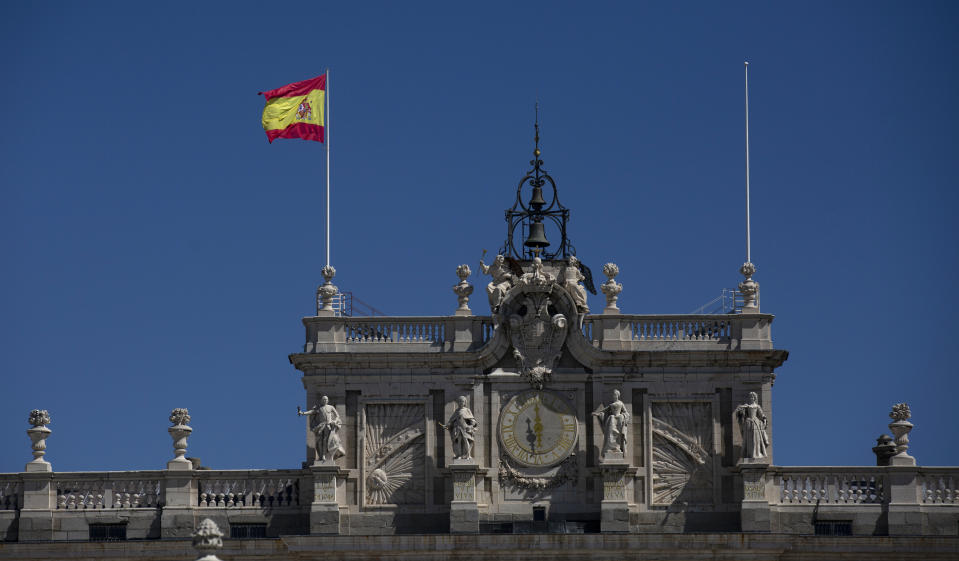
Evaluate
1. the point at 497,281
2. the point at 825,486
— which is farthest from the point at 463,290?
the point at 825,486

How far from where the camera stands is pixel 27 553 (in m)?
63.5

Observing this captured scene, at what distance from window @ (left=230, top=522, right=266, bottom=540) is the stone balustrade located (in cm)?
477

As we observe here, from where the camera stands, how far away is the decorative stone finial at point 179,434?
210 feet

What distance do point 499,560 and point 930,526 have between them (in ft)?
36.4

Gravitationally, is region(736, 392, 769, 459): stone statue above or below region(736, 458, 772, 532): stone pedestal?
above

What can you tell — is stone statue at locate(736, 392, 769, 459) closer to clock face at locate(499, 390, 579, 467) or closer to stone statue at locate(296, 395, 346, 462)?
clock face at locate(499, 390, 579, 467)

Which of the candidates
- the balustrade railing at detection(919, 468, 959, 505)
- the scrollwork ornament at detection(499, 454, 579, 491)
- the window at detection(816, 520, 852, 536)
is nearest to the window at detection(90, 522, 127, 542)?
the scrollwork ornament at detection(499, 454, 579, 491)

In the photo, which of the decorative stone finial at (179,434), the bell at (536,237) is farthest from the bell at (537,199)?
the decorative stone finial at (179,434)

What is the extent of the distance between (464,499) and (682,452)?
5.85m

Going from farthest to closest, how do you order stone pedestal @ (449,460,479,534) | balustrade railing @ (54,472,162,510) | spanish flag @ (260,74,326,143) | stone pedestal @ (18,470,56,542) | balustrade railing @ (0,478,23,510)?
spanish flag @ (260,74,326,143), balustrade railing @ (0,478,23,510), balustrade railing @ (54,472,162,510), stone pedestal @ (18,470,56,542), stone pedestal @ (449,460,479,534)

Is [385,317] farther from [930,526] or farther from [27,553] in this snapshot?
[930,526]

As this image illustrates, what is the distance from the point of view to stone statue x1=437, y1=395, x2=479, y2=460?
2467 inches

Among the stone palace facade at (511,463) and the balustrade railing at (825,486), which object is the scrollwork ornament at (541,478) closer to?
the stone palace facade at (511,463)

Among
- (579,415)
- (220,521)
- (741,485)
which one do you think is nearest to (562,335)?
(579,415)
